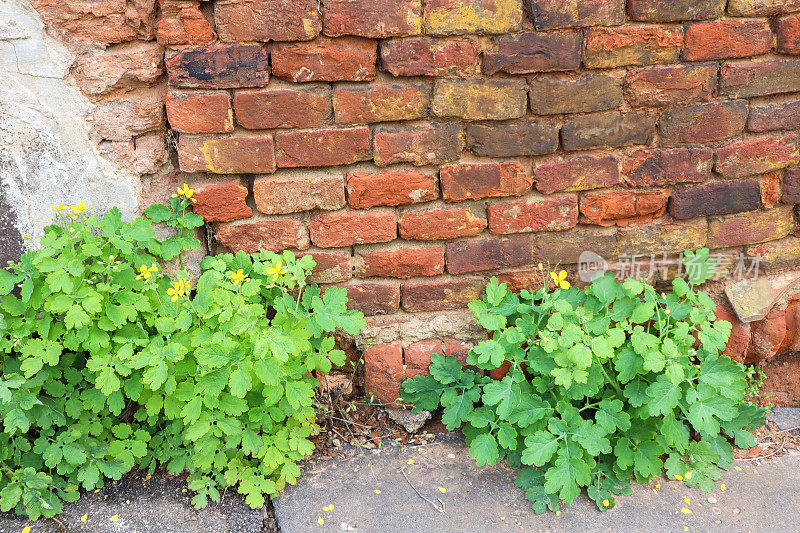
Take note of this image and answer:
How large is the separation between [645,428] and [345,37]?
1419mm

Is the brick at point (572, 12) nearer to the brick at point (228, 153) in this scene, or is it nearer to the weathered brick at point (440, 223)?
the weathered brick at point (440, 223)

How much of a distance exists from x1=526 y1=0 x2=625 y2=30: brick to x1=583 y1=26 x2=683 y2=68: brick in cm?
4

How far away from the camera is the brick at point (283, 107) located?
1.64 m

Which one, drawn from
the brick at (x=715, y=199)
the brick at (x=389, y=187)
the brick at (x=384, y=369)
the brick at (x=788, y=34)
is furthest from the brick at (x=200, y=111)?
the brick at (x=788, y=34)

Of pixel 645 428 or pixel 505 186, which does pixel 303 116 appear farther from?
pixel 645 428

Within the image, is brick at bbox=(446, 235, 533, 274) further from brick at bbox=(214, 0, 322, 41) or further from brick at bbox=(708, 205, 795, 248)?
brick at bbox=(214, 0, 322, 41)

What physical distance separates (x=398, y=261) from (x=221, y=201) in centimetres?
57

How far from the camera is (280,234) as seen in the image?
179 centimetres

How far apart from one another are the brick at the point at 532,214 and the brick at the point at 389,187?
219mm

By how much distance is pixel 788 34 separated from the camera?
174cm

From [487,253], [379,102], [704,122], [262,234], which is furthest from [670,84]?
[262,234]

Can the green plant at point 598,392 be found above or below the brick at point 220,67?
below

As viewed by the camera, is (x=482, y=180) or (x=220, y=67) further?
(x=482, y=180)

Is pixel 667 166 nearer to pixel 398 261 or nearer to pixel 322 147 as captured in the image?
pixel 398 261
